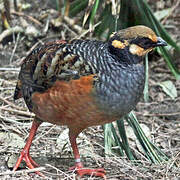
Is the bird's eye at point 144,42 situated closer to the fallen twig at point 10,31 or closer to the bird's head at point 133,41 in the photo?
the bird's head at point 133,41

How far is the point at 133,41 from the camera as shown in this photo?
331cm

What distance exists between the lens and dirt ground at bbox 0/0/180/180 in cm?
387

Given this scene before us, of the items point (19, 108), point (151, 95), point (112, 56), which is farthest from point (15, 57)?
point (112, 56)

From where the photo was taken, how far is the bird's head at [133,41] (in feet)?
10.9

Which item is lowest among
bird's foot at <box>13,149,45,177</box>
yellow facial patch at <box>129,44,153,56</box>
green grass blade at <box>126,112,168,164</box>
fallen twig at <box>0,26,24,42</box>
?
green grass blade at <box>126,112,168,164</box>

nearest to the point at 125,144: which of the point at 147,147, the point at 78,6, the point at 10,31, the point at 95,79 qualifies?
the point at 147,147

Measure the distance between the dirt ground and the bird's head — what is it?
104 cm

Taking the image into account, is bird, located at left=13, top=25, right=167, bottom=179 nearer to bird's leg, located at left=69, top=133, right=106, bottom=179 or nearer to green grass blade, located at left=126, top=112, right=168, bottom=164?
bird's leg, located at left=69, top=133, right=106, bottom=179

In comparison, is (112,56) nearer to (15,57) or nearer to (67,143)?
(67,143)

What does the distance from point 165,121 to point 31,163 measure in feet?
6.85

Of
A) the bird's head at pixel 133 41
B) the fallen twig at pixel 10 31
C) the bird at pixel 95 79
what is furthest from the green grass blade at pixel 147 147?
the fallen twig at pixel 10 31

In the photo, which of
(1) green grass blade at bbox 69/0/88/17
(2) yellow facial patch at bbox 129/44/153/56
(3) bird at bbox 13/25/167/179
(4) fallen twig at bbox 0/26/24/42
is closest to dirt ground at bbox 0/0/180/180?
(4) fallen twig at bbox 0/26/24/42

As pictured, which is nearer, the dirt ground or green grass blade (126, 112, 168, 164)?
the dirt ground

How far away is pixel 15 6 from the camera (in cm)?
670
